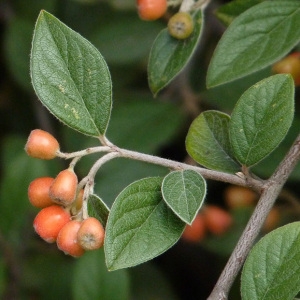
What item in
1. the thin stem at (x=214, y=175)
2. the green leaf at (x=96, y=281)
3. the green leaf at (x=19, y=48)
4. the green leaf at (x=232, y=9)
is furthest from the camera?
the green leaf at (x=19, y=48)

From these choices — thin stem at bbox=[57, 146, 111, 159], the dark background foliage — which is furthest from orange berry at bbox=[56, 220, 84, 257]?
the dark background foliage

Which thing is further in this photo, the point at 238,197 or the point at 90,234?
the point at 238,197

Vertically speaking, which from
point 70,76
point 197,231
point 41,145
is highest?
point 70,76

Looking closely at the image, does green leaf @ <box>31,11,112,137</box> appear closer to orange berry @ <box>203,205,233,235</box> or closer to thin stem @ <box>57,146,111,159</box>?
thin stem @ <box>57,146,111,159</box>

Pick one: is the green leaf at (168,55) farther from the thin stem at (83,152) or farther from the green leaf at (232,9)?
the thin stem at (83,152)

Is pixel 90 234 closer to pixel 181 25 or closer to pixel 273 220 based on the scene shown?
pixel 181 25

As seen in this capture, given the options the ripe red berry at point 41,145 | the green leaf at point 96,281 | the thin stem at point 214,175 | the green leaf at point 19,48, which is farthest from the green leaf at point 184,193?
the green leaf at point 19,48

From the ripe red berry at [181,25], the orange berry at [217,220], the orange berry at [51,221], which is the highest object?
the ripe red berry at [181,25]

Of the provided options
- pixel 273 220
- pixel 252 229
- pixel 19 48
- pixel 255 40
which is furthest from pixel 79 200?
pixel 19 48
